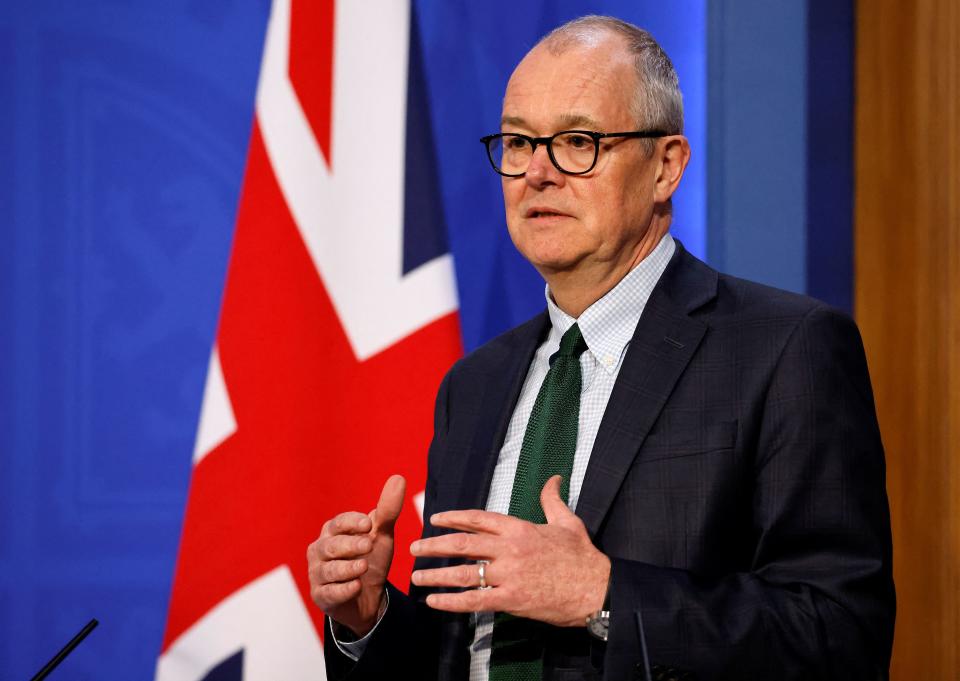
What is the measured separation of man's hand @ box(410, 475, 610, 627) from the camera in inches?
51.9

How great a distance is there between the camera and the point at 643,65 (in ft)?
5.69

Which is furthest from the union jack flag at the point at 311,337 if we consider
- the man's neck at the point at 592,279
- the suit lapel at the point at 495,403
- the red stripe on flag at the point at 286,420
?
the man's neck at the point at 592,279

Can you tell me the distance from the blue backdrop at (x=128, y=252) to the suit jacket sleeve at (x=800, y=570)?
1.16 meters

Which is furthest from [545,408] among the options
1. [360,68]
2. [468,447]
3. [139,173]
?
[139,173]

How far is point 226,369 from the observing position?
2572mm

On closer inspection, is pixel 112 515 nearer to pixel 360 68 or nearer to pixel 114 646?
pixel 114 646

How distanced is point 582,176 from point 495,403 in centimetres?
40

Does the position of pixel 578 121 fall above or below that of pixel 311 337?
above

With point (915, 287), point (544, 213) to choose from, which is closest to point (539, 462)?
point (544, 213)

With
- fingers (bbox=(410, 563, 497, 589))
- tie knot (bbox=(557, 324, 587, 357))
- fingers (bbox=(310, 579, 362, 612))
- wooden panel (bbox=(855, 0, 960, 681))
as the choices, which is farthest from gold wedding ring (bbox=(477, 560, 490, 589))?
wooden panel (bbox=(855, 0, 960, 681))

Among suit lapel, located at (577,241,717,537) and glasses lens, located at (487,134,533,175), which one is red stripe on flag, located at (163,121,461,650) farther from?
suit lapel, located at (577,241,717,537)

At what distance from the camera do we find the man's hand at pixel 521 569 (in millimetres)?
1319

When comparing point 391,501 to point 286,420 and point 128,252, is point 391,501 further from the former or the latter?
point 128,252

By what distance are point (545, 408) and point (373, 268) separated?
40.1 inches
